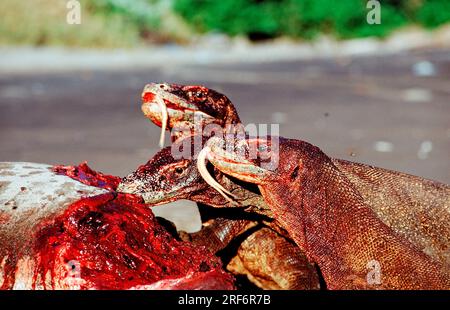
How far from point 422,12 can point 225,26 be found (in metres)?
8.50

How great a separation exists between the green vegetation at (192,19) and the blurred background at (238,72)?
2.0 inches

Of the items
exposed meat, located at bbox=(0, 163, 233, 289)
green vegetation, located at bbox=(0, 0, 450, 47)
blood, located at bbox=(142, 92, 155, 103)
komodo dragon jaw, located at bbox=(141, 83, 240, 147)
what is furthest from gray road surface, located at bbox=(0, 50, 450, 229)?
exposed meat, located at bbox=(0, 163, 233, 289)

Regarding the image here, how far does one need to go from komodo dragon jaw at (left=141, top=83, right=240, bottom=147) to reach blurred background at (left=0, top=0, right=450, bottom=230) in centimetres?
416

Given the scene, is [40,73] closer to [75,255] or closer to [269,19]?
[269,19]

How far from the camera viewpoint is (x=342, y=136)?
1025 cm

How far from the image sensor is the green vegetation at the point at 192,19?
872 inches

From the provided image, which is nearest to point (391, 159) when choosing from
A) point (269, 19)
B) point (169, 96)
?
point (169, 96)

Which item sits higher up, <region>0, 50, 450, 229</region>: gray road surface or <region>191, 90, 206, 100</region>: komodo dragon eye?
<region>191, 90, 206, 100</region>: komodo dragon eye

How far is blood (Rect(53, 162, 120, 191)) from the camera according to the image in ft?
10.9
